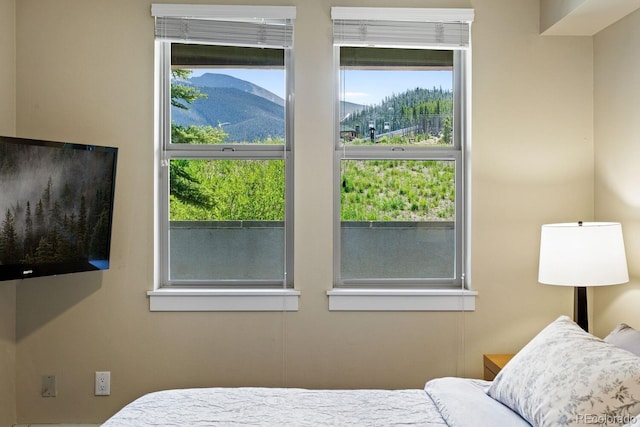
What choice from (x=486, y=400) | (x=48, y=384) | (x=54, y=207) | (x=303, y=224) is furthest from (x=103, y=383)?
(x=486, y=400)

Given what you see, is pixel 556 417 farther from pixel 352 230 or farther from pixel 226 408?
pixel 352 230

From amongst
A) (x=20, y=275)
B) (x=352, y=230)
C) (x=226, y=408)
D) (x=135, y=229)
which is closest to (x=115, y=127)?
(x=135, y=229)

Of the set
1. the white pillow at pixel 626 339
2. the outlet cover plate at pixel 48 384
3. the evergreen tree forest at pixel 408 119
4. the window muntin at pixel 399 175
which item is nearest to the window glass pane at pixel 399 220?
the window muntin at pixel 399 175

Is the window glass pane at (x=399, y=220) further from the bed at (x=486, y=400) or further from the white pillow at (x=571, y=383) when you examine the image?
the white pillow at (x=571, y=383)

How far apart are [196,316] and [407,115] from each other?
1.62 meters

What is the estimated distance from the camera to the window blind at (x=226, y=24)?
3.19m

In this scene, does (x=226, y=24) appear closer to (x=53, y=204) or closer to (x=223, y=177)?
(x=223, y=177)

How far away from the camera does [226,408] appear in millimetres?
2141

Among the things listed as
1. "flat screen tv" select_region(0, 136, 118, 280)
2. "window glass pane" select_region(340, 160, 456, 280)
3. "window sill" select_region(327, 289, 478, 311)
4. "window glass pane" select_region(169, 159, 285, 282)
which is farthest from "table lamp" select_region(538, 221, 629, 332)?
"flat screen tv" select_region(0, 136, 118, 280)

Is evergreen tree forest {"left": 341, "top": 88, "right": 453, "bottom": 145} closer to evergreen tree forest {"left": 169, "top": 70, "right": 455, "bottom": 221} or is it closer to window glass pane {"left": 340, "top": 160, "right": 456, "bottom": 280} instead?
evergreen tree forest {"left": 169, "top": 70, "right": 455, "bottom": 221}

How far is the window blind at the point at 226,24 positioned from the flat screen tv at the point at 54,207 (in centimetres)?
74

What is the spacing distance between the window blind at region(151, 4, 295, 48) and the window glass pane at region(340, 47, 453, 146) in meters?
0.48

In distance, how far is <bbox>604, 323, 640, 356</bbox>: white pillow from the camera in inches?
79.7

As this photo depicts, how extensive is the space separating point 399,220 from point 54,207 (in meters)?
1.80
